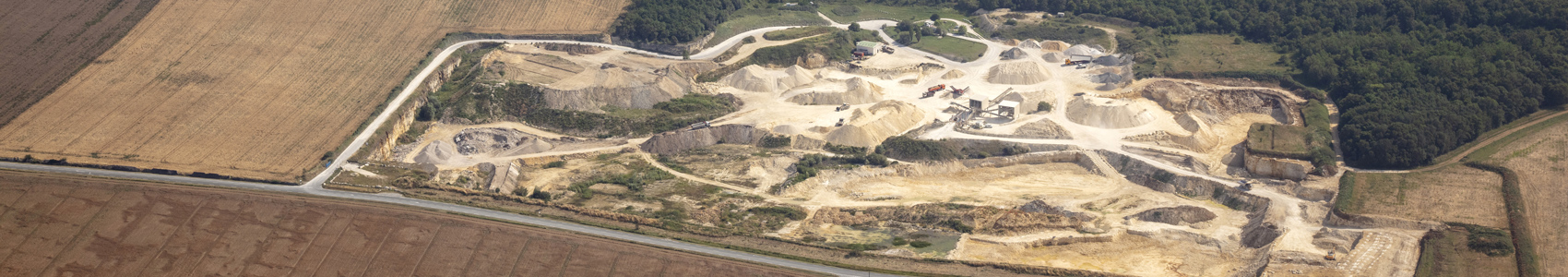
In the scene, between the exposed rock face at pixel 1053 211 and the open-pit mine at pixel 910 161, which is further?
the exposed rock face at pixel 1053 211

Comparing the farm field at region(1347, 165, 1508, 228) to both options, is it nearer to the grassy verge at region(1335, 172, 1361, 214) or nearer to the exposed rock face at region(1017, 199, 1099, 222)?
the grassy verge at region(1335, 172, 1361, 214)

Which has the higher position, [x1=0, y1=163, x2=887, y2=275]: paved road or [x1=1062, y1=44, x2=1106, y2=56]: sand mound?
[x1=0, y1=163, x2=887, y2=275]: paved road

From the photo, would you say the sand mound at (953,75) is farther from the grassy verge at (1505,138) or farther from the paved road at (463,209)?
the paved road at (463,209)

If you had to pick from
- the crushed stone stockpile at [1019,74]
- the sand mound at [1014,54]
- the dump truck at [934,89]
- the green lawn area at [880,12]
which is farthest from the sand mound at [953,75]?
the green lawn area at [880,12]

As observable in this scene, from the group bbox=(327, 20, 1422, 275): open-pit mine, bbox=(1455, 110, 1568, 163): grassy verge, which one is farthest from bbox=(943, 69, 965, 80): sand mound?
bbox=(1455, 110, 1568, 163): grassy verge

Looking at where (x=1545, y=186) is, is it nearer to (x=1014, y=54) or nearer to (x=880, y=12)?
(x=1014, y=54)

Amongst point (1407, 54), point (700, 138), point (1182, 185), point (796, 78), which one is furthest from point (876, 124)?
point (1407, 54)

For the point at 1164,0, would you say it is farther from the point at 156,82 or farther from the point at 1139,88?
the point at 156,82
